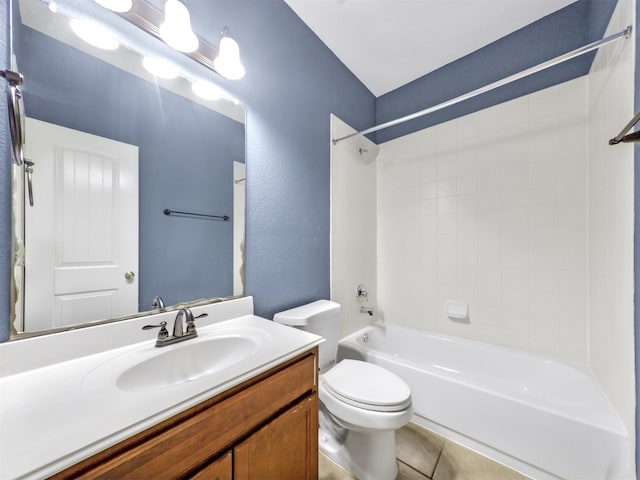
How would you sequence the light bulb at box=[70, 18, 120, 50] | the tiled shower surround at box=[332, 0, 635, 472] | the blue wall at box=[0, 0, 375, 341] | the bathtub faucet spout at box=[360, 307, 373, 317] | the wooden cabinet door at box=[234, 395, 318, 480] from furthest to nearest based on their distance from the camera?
the bathtub faucet spout at box=[360, 307, 373, 317] → the blue wall at box=[0, 0, 375, 341] → the tiled shower surround at box=[332, 0, 635, 472] → the light bulb at box=[70, 18, 120, 50] → the wooden cabinet door at box=[234, 395, 318, 480]

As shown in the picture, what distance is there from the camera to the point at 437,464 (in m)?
1.35

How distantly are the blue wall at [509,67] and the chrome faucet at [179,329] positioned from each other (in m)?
2.20

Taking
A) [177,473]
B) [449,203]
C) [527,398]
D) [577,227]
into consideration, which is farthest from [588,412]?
[177,473]

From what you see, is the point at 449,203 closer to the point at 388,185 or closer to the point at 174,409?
the point at 388,185

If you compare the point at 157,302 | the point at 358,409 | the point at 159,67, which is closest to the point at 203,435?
the point at 157,302

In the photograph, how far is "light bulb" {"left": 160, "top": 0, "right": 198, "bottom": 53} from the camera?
0.99 metres

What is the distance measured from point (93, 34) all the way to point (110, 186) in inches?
20.7

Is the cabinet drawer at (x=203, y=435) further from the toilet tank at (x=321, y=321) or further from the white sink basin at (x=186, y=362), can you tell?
the toilet tank at (x=321, y=321)

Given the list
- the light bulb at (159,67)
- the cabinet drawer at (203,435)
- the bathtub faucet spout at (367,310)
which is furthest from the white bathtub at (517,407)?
the light bulb at (159,67)

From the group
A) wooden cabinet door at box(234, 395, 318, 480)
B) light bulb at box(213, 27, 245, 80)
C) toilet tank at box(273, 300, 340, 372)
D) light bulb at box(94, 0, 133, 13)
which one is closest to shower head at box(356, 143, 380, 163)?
light bulb at box(213, 27, 245, 80)

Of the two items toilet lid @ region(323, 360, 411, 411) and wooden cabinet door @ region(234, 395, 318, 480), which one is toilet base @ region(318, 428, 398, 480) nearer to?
toilet lid @ region(323, 360, 411, 411)

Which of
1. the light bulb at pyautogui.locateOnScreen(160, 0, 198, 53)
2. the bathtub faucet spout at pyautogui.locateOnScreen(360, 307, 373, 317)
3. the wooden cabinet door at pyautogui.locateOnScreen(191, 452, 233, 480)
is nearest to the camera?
the wooden cabinet door at pyautogui.locateOnScreen(191, 452, 233, 480)

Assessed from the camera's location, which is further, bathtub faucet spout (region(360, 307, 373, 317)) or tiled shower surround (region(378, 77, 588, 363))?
bathtub faucet spout (region(360, 307, 373, 317))

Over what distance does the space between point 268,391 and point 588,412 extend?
1493mm
